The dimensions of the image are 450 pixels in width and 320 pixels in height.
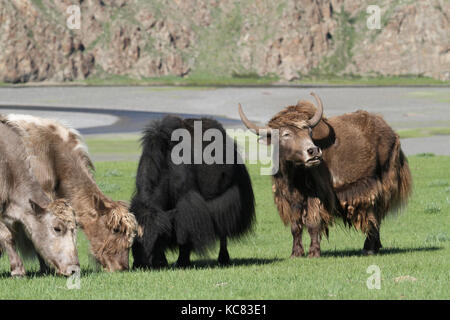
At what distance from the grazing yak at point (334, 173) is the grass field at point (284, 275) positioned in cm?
55

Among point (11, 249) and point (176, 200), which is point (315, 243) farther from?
point (11, 249)

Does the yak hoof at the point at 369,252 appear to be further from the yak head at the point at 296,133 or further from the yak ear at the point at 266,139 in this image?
the yak ear at the point at 266,139

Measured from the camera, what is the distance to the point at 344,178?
1120cm

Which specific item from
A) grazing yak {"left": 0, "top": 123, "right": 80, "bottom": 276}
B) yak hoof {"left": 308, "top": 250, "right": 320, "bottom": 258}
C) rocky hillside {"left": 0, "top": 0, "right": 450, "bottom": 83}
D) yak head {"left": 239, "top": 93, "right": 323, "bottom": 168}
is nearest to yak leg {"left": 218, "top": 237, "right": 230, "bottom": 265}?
yak hoof {"left": 308, "top": 250, "right": 320, "bottom": 258}

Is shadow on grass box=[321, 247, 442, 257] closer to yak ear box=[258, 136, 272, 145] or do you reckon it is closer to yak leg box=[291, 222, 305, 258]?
yak leg box=[291, 222, 305, 258]

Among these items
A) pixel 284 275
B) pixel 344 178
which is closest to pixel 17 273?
pixel 284 275

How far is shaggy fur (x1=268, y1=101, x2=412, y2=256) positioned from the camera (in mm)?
10828

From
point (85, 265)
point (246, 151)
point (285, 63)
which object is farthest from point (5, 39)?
point (85, 265)

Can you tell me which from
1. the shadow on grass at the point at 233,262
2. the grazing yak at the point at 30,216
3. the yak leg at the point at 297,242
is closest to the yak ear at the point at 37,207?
the grazing yak at the point at 30,216

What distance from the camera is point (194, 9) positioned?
16275 centimetres

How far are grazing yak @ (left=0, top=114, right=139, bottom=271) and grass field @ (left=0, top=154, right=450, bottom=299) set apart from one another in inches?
14.1

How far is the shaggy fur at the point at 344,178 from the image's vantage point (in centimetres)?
1083

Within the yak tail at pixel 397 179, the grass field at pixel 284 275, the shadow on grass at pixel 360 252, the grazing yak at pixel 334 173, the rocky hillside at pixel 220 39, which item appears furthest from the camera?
the rocky hillside at pixel 220 39

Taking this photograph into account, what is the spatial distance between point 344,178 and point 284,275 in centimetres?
295
